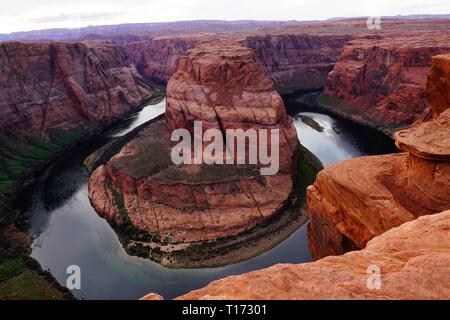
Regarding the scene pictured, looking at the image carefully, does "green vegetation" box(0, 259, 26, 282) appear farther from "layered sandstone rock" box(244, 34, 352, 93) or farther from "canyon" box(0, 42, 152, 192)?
"layered sandstone rock" box(244, 34, 352, 93)

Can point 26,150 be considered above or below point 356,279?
below

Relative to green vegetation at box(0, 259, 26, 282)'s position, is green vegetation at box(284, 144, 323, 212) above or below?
above

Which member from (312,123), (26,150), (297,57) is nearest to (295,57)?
(297,57)

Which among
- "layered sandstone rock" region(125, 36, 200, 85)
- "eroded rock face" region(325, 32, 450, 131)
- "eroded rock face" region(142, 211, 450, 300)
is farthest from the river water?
"layered sandstone rock" region(125, 36, 200, 85)

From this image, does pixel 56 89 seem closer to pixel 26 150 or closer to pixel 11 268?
pixel 26 150

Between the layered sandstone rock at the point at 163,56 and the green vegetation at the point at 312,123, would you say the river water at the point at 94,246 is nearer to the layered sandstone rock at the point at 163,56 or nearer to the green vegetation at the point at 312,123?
the green vegetation at the point at 312,123

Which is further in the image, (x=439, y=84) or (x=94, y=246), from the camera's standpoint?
(x=94, y=246)

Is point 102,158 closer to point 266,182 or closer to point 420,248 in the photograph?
point 266,182
